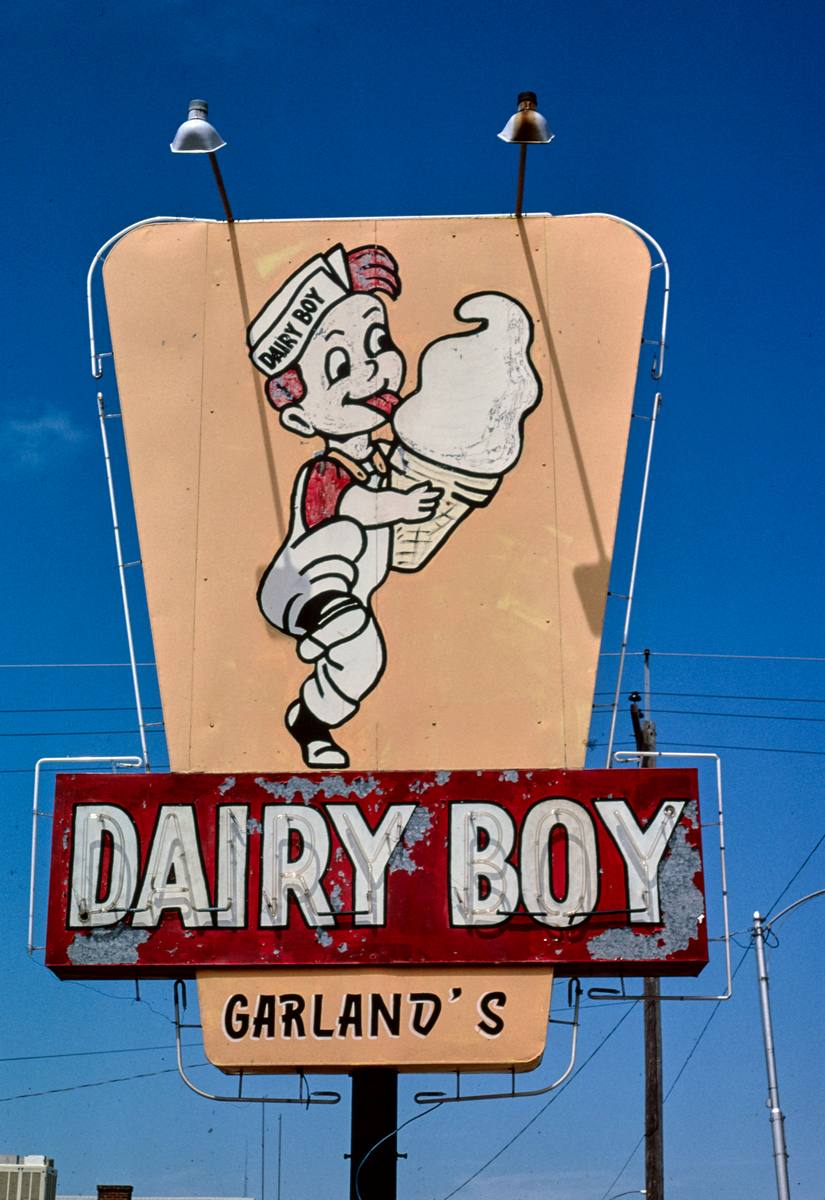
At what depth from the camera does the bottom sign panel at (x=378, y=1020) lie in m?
11.3

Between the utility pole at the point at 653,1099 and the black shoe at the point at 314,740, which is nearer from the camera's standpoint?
the black shoe at the point at 314,740

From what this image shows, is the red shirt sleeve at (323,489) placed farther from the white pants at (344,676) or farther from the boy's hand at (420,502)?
the white pants at (344,676)

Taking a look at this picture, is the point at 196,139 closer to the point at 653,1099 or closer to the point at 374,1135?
the point at 374,1135

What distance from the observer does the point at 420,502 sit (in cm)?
1266

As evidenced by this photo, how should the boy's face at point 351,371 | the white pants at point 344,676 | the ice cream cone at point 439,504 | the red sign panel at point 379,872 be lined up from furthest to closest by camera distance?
the boy's face at point 351,371
the ice cream cone at point 439,504
the white pants at point 344,676
the red sign panel at point 379,872

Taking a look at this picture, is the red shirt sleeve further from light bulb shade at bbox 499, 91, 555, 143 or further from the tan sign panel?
light bulb shade at bbox 499, 91, 555, 143

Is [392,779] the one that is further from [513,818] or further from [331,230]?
[331,230]

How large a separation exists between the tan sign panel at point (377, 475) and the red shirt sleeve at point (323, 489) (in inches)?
0.7

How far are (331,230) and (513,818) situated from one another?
191 inches

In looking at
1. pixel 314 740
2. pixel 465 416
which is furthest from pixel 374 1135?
pixel 465 416

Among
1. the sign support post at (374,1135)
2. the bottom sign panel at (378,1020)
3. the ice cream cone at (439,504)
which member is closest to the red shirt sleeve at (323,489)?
the ice cream cone at (439,504)

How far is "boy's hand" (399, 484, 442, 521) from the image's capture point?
41.4 ft

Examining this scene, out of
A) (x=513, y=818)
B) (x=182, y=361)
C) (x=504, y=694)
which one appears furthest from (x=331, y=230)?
(x=513, y=818)

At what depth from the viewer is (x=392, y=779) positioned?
11820mm
